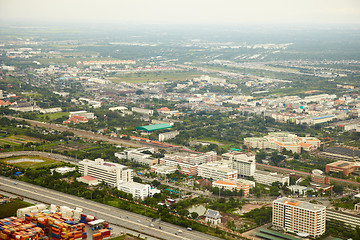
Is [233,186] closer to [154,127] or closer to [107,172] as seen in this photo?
[107,172]

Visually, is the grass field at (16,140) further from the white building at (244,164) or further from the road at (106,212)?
the white building at (244,164)

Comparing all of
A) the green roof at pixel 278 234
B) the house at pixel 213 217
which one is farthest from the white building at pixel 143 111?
the green roof at pixel 278 234

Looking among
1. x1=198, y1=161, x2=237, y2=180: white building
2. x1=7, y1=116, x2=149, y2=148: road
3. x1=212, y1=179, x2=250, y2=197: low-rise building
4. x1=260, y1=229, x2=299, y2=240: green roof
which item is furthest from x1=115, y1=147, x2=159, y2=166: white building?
x1=260, y1=229, x2=299, y2=240: green roof

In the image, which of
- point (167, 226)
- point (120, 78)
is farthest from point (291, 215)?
point (120, 78)

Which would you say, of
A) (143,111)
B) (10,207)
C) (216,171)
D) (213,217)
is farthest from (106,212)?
(143,111)

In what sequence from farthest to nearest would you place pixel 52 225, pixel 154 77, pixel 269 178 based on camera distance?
1. pixel 154 77
2. pixel 269 178
3. pixel 52 225

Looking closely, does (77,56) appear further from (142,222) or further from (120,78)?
(142,222)
